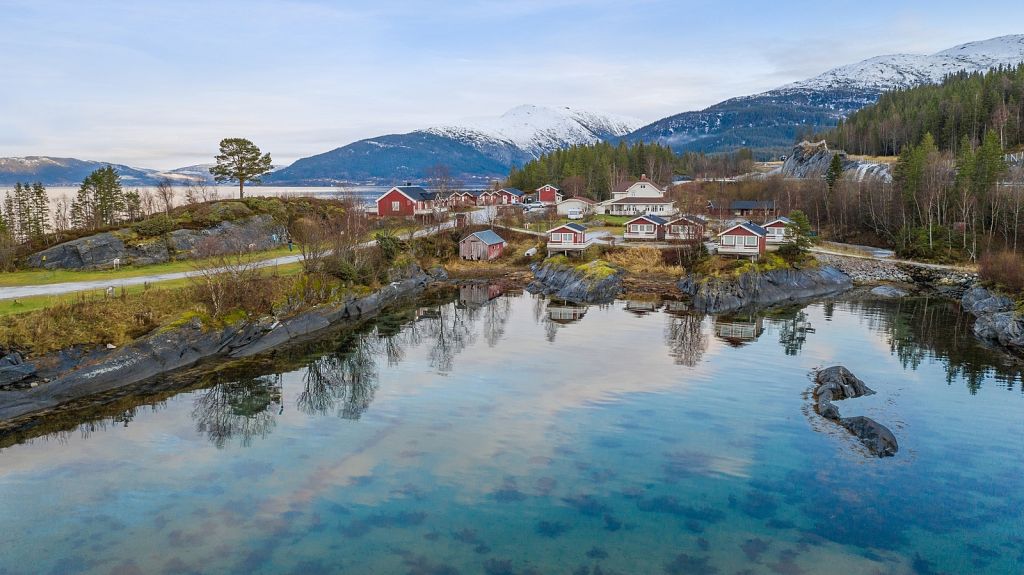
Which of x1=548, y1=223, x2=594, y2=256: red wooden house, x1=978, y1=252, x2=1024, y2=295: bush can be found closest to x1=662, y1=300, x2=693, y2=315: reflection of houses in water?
x1=548, y1=223, x2=594, y2=256: red wooden house

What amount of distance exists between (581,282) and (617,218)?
3720 centimetres

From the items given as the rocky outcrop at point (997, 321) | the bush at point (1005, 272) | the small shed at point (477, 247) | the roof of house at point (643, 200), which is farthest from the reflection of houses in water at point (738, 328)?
the roof of house at point (643, 200)

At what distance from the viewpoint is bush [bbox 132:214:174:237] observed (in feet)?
146

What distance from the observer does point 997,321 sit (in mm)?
35000

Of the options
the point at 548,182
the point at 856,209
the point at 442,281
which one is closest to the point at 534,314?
the point at 442,281

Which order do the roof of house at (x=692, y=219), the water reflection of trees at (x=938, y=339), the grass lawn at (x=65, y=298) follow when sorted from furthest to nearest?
the roof of house at (x=692, y=219) < the water reflection of trees at (x=938, y=339) < the grass lawn at (x=65, y=298)

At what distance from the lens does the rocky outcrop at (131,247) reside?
39344 mm

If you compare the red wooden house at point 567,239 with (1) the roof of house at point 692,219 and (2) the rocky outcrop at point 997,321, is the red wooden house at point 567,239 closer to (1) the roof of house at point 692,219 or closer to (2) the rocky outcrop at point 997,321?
(1) the roof of house at point 692,219

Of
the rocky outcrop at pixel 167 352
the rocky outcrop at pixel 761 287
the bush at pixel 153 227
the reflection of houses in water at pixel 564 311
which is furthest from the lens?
the rocky outcrop at pixel 761 287

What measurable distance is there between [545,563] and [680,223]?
175 feet

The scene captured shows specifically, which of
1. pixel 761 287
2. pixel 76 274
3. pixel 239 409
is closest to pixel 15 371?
pixel 239 409

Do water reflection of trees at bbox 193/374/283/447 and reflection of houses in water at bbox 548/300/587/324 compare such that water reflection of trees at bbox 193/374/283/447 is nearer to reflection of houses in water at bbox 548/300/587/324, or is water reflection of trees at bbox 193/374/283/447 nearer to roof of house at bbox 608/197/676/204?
reflection of houses in water at bbox 548/300/587/324

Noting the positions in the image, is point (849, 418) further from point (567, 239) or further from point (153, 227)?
point (153, 227)

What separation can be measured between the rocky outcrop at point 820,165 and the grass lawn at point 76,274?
7926 cm
